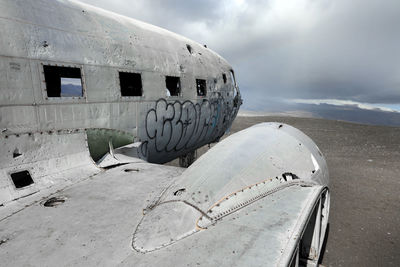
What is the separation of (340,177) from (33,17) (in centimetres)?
1356

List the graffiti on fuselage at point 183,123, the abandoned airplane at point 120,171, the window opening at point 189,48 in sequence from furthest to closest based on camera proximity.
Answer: the window opening at point 189,48
the graffiti on fuselage at point 183,123
the abandoned airplane at point 120,171

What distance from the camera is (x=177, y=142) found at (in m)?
7.54

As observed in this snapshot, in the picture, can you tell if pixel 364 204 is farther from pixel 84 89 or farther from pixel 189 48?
pixel 84 89

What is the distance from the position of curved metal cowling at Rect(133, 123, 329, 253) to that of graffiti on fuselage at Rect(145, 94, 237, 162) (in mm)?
2817

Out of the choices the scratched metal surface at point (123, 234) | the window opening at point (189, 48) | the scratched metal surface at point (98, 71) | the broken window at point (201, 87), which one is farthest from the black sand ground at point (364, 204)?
the window opening at point (189, 48)

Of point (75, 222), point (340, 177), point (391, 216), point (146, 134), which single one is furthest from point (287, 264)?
point (340, 177)

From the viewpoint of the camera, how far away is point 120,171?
4.42 m

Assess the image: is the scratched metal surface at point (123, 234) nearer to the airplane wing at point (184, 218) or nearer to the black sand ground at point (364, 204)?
the airplane wing at point (184, 218)

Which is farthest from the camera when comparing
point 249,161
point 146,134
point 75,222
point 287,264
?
point 146,134

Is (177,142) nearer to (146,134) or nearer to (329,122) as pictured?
(146,134)

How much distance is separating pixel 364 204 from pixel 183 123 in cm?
770

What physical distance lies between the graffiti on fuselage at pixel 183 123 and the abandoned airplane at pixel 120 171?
0.07 meters

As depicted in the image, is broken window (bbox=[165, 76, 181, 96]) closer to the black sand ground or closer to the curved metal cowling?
the curved metal cowling

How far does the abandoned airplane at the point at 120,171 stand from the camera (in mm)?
2154
